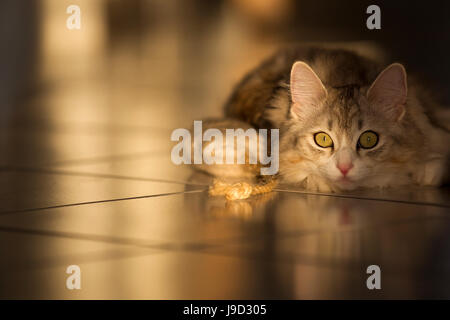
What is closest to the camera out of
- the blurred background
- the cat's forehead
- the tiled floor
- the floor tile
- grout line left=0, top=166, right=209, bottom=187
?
the tiled floor

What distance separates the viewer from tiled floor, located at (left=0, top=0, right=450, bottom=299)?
43.4 inches

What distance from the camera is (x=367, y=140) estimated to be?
1.91 m

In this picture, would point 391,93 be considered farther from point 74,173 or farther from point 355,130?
point 74,173

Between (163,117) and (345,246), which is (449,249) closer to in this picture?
(345,246)

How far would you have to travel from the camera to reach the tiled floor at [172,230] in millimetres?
1104

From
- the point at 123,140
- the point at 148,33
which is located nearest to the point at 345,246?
the point at 123,140

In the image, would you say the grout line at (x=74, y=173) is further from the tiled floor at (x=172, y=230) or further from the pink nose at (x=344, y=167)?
the pink nose at (x=344, y=167)

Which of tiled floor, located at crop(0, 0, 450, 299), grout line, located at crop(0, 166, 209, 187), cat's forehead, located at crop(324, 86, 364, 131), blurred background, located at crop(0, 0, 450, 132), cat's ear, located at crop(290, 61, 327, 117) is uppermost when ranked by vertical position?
blurred background, located at crop(0, 0, 450, 132)

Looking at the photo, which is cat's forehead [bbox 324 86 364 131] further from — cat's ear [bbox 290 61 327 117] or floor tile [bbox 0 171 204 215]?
floor tile [bbox 0 171 204 215]

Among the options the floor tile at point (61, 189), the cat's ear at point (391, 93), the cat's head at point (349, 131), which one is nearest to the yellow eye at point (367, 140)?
the cat's head at point (349, 131)

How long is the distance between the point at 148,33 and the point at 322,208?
357 cm

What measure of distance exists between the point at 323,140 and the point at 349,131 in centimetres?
10

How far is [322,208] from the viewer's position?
1720mm

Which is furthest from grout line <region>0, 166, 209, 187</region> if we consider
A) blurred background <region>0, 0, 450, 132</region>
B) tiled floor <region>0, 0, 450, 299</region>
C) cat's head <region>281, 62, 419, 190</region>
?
blurred background <region>0, 0, 450, 132</region>
